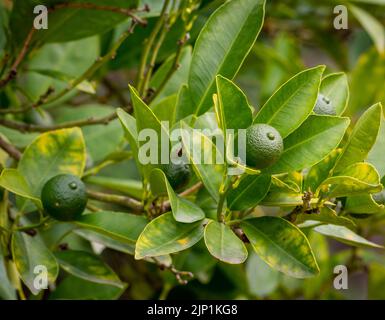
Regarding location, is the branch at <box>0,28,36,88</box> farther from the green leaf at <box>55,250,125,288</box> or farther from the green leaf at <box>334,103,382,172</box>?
the green leaf at <box>334,103,382,172</box>

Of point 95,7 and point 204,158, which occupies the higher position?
point 95,7

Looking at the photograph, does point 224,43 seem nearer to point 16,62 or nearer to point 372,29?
point 16,62

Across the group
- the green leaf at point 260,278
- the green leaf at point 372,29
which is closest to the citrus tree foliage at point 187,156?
the green leaf at point 260,278

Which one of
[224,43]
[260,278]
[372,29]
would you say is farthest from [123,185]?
[372,29]

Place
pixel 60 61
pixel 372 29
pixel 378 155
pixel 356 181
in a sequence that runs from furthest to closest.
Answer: pixel 372 29
pixel 60 61
pixel 378 155
pixel 356 181

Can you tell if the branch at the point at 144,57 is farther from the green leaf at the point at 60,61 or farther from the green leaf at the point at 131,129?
the green leaf at the point at 60,61

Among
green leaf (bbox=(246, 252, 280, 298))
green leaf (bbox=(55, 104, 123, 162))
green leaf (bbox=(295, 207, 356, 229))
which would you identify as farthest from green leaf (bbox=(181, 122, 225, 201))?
green leaf (bbox=(246, 252, 280, 298))
